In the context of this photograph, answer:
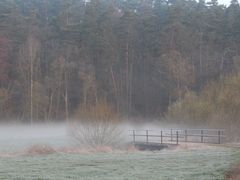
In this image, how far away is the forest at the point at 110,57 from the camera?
7481 centimetres

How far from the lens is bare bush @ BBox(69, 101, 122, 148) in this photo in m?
38.6

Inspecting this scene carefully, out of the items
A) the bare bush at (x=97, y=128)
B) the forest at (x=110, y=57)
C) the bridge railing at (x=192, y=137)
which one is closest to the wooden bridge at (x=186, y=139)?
the bridge railing at (x=192, y=137)

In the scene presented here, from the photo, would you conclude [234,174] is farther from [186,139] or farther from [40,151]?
[186,139]

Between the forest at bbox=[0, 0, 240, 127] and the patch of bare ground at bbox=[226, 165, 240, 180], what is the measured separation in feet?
171

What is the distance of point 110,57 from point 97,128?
42.2m

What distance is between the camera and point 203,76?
7769 cm

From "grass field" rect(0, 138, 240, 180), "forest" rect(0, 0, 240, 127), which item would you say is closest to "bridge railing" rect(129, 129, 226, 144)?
"grass field" rect(0, 138, 240, 180)

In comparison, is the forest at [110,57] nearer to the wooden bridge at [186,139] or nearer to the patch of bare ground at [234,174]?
the wooden bridge at [186,139]

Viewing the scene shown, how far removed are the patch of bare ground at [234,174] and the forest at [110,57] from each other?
52.1m

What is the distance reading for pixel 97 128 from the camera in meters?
38.6

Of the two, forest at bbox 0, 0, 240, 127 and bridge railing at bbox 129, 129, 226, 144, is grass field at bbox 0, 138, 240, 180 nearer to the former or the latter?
bridge railing at bbox 129, 129, 226, 144

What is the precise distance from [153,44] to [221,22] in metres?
11.0

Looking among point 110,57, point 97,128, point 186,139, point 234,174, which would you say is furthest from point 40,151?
point 110,57

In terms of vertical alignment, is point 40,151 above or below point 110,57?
below
